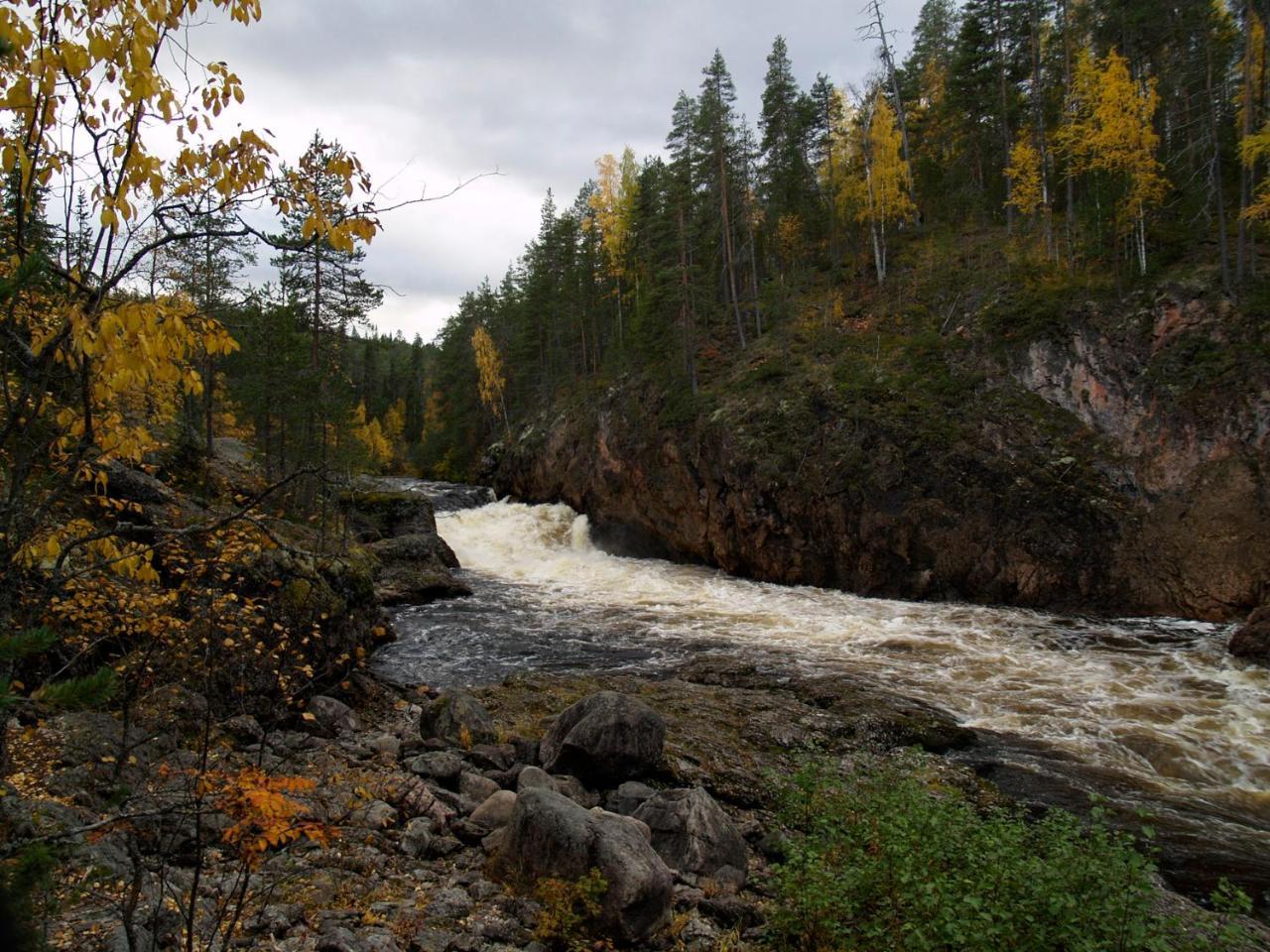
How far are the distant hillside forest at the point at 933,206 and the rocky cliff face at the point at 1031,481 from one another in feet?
7.15

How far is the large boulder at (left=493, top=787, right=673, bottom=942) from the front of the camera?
5.22 metres

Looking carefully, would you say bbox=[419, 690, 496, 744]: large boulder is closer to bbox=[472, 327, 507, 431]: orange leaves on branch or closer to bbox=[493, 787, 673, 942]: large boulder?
bbox=[493, 787, 673, 942]: large boulder

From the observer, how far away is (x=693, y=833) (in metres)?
6.50

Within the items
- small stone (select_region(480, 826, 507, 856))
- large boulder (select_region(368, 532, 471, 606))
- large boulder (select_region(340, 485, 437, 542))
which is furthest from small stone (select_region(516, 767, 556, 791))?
large boulder (select_region(340, 485, 437, 542))

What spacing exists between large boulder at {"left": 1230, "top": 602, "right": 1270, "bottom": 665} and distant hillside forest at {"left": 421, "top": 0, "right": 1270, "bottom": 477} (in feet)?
30.1

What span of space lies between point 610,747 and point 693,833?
1860 millimetres

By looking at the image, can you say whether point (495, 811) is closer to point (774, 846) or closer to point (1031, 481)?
point (774, 846)

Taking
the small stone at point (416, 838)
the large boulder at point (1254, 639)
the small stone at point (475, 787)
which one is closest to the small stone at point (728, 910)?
the small stone at point (416, 838)

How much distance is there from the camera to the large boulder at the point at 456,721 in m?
9.11

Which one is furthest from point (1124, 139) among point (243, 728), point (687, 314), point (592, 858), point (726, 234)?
point (243, 728)

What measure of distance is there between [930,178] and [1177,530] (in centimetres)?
2834

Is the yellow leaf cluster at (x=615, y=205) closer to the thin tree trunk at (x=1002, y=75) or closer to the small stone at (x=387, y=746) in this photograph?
the thin tree trunk at (x=1002, y=75)

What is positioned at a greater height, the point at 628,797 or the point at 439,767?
the point at 439,767

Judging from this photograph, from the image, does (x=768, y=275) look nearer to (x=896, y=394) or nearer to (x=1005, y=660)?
(x=896, y=394)
